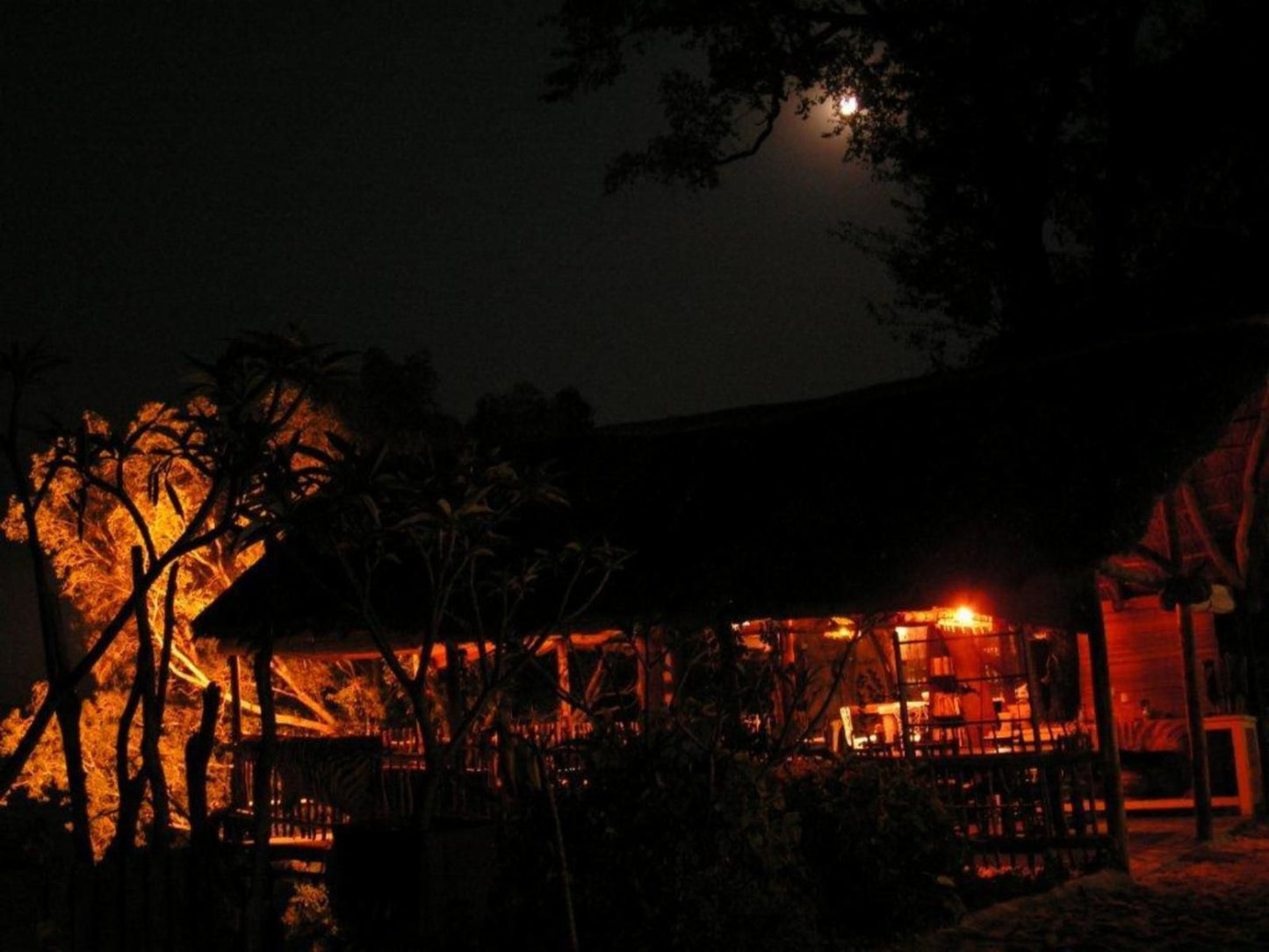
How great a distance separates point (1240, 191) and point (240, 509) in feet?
50.6

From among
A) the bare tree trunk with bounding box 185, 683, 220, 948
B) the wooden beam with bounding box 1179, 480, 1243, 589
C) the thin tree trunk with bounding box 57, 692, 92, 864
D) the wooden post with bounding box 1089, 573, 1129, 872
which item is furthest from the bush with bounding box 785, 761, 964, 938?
the wooden beam with bounding box 1179, 480, 1243, 589

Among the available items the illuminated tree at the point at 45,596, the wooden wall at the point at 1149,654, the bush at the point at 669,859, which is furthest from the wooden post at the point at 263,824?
the wooden wall at the point at 1149,654

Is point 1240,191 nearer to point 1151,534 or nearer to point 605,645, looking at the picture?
point 1151,534

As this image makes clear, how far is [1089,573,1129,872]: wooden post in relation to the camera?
29.3 feet

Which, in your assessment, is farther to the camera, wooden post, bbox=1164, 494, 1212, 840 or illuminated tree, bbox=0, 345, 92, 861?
wooden post, bbox=1164, 494, 1212, 840

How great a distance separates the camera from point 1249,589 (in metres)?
11.3

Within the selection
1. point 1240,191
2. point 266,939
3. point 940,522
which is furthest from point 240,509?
point 1240,191

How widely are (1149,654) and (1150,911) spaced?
7486mm

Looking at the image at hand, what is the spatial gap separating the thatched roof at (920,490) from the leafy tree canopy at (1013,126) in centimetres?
450

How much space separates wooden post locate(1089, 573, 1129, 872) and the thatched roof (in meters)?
0.38

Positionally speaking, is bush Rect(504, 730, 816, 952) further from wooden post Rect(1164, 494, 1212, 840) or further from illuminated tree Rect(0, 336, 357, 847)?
wooden post Rect(1164, 494, 1212, 840)

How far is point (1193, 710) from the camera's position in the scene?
10.5 m

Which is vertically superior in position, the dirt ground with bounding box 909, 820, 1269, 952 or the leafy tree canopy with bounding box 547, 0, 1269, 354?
the leafy tree canopy with bounding box 547, 0, 1269, 354

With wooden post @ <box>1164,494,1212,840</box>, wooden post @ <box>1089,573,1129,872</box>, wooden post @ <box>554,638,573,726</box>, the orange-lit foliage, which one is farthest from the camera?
the orange-lit foliage
